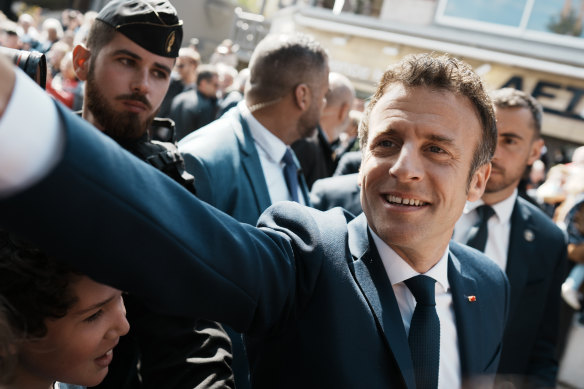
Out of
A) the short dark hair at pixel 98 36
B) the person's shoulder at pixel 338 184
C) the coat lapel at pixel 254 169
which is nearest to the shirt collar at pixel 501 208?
the person's shoulder at pixel 338 184

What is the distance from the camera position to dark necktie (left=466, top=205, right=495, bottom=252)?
2.69m

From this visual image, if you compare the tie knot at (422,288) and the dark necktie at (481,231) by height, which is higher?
the tie knot at (422,288)

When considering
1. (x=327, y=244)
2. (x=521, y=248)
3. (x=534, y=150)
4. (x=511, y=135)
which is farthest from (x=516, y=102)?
(x=327, y=244)

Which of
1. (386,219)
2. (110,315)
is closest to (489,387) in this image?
(386,219)

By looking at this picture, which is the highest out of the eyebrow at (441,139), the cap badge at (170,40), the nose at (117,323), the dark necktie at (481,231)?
the cap badge at (170,40)

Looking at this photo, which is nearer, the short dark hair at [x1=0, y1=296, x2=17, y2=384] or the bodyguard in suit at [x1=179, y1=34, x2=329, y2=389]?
the short dark hair at [x1=0, y1=296, x2=17, y2=384]

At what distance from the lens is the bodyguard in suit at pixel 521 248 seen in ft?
8.64

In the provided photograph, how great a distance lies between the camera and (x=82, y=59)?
2219 millimetres

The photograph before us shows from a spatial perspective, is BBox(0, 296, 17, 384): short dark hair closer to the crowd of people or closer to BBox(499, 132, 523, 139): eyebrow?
the crowd of people

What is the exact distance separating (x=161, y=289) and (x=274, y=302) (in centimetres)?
34

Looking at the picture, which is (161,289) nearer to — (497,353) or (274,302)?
(274,302)

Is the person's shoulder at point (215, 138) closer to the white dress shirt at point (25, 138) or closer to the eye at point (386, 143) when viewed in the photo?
the eye at point (386, 143)

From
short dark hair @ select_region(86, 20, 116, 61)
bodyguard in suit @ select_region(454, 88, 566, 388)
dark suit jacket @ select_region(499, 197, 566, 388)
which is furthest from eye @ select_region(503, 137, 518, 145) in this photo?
short dark hair @ select_region(86, 20, 116, 61)

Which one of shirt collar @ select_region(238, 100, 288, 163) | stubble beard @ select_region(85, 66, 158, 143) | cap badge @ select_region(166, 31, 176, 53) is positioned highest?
cap badge @ select_region(166, 31, 176, 53)
